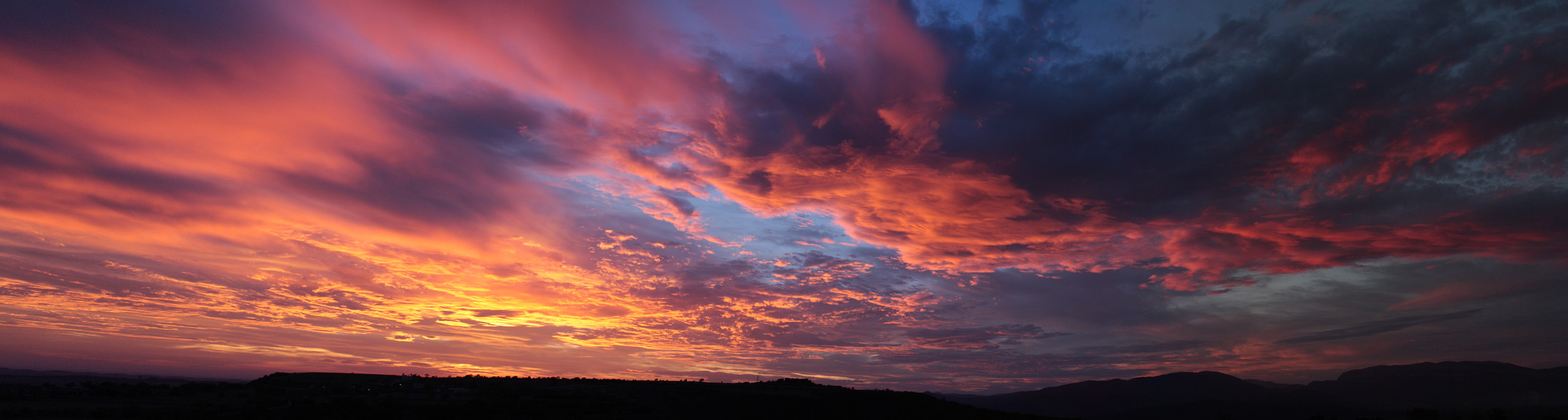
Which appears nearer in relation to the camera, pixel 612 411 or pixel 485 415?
pixel 485 415

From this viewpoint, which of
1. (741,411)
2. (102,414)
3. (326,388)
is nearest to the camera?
(102,414)

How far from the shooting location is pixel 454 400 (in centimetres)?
9000

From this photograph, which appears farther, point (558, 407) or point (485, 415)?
point (558, 407)

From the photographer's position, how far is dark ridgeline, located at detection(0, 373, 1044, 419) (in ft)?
220

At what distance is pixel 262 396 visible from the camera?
263 feet

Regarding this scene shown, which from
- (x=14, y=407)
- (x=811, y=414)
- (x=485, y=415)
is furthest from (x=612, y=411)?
(x=14, y=407)

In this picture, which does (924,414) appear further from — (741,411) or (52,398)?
(52,398)

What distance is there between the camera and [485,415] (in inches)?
2997

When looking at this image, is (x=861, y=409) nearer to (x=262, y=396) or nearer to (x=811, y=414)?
(x=811, y=414)

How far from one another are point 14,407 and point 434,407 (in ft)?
122

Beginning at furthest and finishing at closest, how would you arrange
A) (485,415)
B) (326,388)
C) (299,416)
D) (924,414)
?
(924,414)
(326,388)
(485,415)
(299,416)

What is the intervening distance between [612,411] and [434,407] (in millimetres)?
22860

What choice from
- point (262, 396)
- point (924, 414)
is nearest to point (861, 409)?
point (924, 414)

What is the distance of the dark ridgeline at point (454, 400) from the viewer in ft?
220
